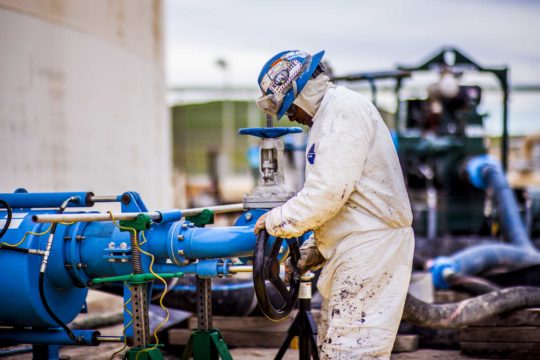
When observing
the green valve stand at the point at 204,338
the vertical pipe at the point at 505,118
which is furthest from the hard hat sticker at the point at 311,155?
the vertical pipe at the point at 505,118

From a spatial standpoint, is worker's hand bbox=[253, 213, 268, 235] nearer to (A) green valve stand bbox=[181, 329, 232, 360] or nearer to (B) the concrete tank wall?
(A) green valve stand bbox=[181, 329, 232, 360]

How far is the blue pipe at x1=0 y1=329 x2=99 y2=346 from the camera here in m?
3.62

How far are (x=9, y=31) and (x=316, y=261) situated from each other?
15.6 ft

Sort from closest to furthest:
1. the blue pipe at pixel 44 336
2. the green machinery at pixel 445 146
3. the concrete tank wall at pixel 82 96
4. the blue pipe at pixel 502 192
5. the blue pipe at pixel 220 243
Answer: the blue pipe at pixel 220 243, the blue pipe at pixel 44 336, the concrete tank wall at pixel 82 96, the blue pipe at pixel 502 192, the green machinery at pixel 445 146

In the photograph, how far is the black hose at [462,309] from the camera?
4.24 meters

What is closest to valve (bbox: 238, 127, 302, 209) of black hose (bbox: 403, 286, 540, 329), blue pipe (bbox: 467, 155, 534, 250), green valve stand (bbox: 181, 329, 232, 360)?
green valve stand (bbox: 181, 329, 232, 360)

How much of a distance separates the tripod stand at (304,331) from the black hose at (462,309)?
2.39 ft

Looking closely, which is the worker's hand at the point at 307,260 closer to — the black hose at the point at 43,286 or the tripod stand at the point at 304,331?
the tripod stand at the point at 304,331

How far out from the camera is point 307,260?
3436mm

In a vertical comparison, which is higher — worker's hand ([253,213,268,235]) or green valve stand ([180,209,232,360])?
worker's hand ([253,213,268,235])

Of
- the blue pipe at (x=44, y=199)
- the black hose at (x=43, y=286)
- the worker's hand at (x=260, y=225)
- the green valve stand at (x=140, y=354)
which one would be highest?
the blue pipe at (x=44, y=199)

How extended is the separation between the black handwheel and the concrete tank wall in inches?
167

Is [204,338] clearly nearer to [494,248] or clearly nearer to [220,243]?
[220,243]

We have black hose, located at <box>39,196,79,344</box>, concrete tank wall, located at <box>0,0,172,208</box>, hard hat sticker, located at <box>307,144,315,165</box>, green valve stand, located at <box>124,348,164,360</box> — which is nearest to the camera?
hard hat sticker, located at <box>307,144,315,165</box>
